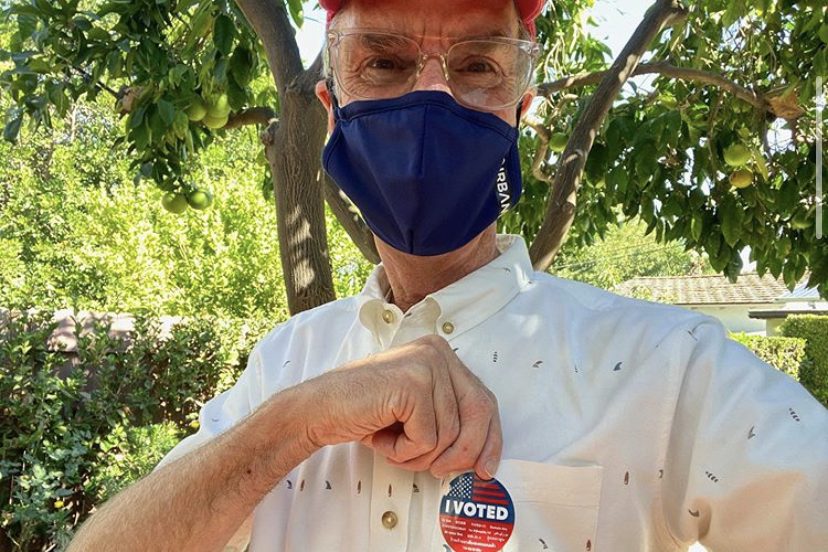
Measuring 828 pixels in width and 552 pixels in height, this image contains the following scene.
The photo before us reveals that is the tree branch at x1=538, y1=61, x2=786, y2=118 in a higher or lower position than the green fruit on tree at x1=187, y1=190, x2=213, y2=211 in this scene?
higher

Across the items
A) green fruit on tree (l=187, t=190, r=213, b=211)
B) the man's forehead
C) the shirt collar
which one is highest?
green fruit on tree (l=187, t=190, r=213, b=211)

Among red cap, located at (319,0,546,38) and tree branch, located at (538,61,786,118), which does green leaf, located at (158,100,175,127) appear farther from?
red cap, located at (319,0,546,38)

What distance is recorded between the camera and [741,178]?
4348 mm

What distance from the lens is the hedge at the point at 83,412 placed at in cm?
460

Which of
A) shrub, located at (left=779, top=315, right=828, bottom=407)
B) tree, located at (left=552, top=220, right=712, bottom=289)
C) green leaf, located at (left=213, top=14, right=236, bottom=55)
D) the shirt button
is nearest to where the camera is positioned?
the shirt button

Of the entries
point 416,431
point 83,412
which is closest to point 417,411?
point 416,431

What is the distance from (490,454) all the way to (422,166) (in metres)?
0.48

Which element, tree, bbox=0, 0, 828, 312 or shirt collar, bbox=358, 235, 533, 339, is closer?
shirt collar, bbox=358, 235, 533, 339

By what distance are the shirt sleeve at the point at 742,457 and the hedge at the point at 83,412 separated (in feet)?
12.8

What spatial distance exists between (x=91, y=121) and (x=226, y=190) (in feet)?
34.7

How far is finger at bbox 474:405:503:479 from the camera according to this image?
46.9 inches

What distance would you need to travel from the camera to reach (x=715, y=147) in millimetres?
4336

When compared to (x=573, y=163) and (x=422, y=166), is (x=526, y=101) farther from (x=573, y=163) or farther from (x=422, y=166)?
(x=573, y=163)

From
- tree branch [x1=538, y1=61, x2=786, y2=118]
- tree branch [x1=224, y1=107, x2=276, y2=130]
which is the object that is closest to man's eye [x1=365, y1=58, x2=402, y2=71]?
tree branch [x1=224, y1=107, x2=276, y2=130]
